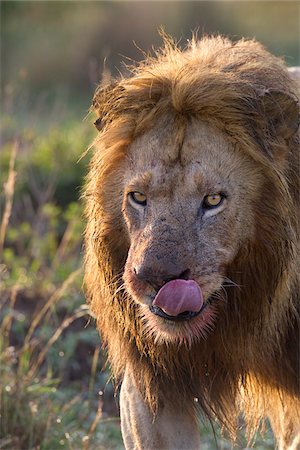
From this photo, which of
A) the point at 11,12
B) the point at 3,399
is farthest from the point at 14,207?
the point at 11,12

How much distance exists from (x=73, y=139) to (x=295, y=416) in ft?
19.2

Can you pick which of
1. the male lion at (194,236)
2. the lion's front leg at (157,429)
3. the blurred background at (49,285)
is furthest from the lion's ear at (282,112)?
the lion's front leg at (157,429)

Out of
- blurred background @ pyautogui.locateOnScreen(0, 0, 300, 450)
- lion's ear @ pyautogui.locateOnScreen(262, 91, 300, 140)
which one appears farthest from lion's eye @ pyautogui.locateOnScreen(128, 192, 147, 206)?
blurred background @ pyautogui.locateOnScreen(0, 0, 300, 450)

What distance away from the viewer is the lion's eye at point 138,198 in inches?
143

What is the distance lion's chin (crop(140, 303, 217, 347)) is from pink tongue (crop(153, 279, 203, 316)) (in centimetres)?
10

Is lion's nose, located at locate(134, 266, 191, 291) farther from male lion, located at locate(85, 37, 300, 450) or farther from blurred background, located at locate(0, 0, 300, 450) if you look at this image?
blurred background, located at locate(0, 0, 300, 450)

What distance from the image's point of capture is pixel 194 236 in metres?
3.49

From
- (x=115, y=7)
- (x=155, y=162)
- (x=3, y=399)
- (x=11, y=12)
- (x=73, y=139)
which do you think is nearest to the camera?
(x=155, y=162)

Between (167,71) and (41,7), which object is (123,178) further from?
(41,7)

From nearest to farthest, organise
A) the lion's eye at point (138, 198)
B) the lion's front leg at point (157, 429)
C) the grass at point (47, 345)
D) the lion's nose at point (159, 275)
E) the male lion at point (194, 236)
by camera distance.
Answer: the lion's nose at point (159, 275)
the male lion at point (194, 236)
the lion's eye at point (138, 198)
the lion's front leg at point (157, 429)
the grass at point (47, 345)

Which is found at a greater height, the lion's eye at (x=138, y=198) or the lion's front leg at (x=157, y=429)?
the lion's eye at (x=138, y=198)

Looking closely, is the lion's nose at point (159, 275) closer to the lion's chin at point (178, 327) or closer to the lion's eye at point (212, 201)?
the lion's chin at point (178, 327)

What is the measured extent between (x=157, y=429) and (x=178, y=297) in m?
0.68

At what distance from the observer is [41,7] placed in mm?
22297
